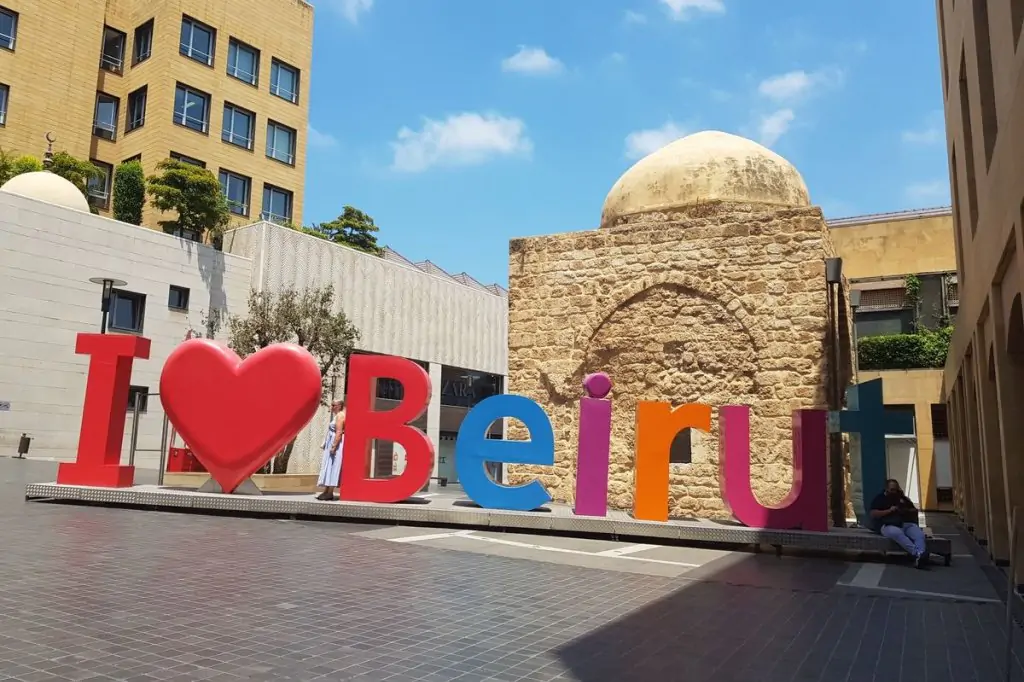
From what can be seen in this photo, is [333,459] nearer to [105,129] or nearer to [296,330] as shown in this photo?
[296,330]

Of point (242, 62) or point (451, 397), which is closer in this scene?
point (242, 62)

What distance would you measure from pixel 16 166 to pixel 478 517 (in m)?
24.2

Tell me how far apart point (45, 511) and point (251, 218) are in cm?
2468

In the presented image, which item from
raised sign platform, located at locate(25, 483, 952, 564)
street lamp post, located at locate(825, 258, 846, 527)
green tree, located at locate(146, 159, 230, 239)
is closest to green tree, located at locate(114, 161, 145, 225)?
green tree, located at locate(146, 159, 230, 239)

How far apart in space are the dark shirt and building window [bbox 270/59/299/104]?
3310cm

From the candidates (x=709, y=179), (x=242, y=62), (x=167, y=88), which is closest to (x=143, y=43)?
(x=167, y=88)

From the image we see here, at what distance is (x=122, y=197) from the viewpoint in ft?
92.9

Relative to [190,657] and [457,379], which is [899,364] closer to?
[457,379]

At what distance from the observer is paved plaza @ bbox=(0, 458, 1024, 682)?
435cm

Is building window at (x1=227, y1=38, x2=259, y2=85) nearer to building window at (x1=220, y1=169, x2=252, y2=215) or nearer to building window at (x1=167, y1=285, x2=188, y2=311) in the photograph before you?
building window at (x1=220, y1=169, x2=252, y2=215)

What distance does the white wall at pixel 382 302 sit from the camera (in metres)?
28.5

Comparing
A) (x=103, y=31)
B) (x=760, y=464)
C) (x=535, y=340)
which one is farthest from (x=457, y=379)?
(x=760, y=464)

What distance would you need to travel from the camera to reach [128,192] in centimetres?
2834

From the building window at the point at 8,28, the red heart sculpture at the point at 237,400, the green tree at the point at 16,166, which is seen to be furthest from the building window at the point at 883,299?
the building window at the point at 8,28
